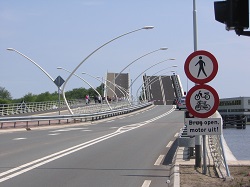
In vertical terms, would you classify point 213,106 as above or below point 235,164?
above

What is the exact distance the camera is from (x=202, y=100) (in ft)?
33.9

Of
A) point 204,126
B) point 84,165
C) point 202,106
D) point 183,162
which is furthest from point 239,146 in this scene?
point 202,106

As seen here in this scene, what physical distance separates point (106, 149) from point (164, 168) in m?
5.38

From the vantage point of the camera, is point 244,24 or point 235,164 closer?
point 244,24

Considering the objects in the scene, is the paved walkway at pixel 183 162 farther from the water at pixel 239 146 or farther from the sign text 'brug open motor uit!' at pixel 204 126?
the water at pixel 239 146

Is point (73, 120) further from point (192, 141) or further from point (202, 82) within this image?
point (202, 82)

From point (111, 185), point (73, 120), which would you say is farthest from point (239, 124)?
point (111, 185)

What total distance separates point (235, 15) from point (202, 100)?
11.7ft

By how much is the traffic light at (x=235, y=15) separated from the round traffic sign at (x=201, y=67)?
3.17 m

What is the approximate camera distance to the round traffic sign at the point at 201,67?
10289mm

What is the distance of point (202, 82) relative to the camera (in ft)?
34.0

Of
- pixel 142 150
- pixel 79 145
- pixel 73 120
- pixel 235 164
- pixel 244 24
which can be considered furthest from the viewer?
pixel 73 120

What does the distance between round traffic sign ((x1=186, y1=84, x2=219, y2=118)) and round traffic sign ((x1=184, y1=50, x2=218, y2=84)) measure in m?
0.18

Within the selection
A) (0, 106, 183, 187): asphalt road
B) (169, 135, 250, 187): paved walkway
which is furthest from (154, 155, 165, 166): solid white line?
(169, 135, 250, 187): paved walkway
